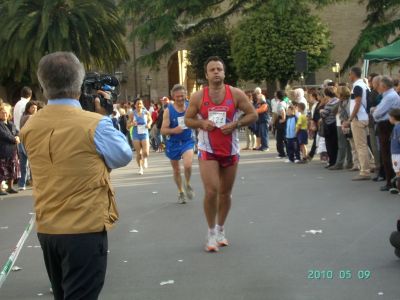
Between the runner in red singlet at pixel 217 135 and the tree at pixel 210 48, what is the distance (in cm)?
3659

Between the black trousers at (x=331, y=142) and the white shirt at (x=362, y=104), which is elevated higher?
the white shirt at (x=362, y=104)

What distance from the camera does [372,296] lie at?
5.72m

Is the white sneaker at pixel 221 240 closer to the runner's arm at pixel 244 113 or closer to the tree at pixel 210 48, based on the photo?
the runner's arm at pixel 244 113

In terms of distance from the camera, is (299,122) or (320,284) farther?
(299,122)

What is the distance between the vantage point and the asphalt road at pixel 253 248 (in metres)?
6.12

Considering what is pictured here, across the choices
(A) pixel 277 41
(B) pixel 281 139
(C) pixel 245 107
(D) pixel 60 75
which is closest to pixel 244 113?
(C) pixel 245 107

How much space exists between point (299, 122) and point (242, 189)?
525 cm

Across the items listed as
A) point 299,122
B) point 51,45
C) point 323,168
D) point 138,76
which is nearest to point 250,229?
point 323,168

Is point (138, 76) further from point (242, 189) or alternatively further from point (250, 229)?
point (250, 229)

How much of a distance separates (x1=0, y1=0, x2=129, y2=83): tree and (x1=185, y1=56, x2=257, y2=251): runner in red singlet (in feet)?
97.4

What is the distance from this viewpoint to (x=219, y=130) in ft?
25.1

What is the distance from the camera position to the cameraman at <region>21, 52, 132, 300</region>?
3.97 m

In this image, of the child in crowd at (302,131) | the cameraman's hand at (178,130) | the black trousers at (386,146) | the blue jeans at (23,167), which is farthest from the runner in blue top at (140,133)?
the black trousers at (386,146)

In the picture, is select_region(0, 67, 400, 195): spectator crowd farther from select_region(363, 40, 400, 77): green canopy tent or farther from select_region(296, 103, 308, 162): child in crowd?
select_region(363, 40, 400, 77): green canopy tent
